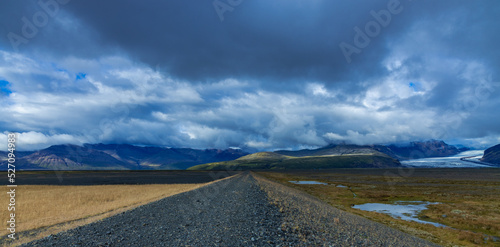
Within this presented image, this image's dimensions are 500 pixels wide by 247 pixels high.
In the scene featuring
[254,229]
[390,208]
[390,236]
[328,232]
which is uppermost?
[254,229]

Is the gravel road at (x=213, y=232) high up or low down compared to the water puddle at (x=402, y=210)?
up

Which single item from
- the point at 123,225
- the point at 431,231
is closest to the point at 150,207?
the point at 123,225

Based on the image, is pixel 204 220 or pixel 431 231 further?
pixel 431 231

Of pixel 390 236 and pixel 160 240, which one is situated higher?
pixel 160 240

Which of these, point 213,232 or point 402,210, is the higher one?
point 213,232

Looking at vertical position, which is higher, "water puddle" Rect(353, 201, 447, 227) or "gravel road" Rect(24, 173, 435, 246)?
"gravel road" Rect(24, 173, 435, 246)

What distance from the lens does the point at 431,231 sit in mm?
35375

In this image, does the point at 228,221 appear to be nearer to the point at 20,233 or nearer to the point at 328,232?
the point at 328,232

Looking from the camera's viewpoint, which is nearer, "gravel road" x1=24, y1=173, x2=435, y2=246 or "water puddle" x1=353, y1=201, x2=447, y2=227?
"gravel road" x1=24, y1=173, x2=435, y2=246

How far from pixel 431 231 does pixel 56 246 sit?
4412 centimetres

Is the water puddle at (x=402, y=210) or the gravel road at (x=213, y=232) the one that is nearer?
the gravel road at (x=213, y=232)

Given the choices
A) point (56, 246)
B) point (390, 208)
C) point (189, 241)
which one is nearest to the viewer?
point (56, 246)

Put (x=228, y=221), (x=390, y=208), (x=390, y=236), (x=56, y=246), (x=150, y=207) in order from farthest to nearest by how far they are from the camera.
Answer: (x=390, y=208) → (x=150, y=207) → (x=390, y=236) → (x=228, y=221) → (x=56, y=246)

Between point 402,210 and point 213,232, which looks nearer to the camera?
point 213,232
